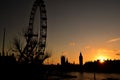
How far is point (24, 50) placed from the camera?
41.5 m

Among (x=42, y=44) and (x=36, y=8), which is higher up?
(x=36, y=8)

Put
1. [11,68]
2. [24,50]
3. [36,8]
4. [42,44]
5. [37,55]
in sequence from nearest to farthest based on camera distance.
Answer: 1. [11,68]
2. [24,50]
3. [37,55]
4. [42,44]
5. [36,8]

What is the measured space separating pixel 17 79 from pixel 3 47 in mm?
25696

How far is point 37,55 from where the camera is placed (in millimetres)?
46438

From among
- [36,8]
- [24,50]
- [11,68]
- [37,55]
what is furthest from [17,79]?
[36,8]

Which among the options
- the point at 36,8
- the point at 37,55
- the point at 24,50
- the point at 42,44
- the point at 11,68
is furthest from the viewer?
the point at 36,8

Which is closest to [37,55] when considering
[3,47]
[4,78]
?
[3,47]

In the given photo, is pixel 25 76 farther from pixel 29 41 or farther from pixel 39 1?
pixel 39 1

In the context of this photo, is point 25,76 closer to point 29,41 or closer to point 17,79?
point 17,79

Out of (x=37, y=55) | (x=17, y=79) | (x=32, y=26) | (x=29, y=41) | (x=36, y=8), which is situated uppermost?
(x=36, y=8)

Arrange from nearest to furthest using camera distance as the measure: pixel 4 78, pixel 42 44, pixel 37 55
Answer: pixel 4 78 < pixel 37 55 < pixel 42 44

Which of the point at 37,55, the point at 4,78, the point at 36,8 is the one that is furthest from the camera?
the point at 36,8

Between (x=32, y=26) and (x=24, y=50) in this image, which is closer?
(x=24, y=50)

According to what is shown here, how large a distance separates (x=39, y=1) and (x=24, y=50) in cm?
1975
